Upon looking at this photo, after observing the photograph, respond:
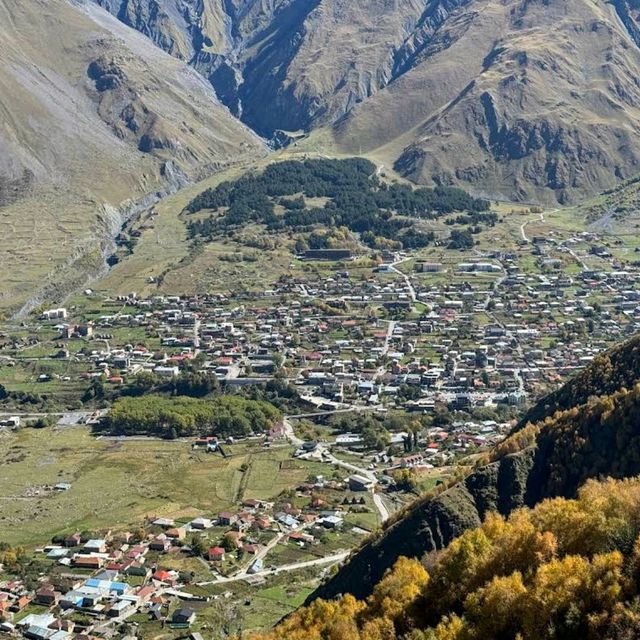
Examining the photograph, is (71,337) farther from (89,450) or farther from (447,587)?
(447,587)

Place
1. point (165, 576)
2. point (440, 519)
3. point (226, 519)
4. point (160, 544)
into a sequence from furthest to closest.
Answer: point (226, 519) → point (160, 544) → point (165, 576) → point (440, 519)

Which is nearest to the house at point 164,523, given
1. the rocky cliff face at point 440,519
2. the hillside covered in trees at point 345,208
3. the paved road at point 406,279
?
the rocky cliff face at point 440,519

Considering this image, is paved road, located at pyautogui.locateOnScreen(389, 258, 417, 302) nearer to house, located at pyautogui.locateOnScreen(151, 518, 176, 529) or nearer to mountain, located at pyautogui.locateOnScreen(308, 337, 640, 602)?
house, located at pyautogui.locateOnScreen(151, 518, 176, 529)

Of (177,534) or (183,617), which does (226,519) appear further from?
(183,617)

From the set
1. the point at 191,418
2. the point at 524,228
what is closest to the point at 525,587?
the point at 191,418

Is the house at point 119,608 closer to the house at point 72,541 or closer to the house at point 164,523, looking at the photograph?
the house at point 72,541
